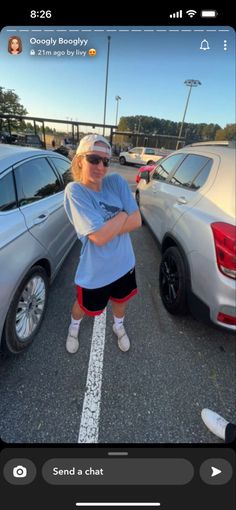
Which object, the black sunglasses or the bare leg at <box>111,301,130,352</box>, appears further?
the bare leg at <box>111,301,130,352</box>

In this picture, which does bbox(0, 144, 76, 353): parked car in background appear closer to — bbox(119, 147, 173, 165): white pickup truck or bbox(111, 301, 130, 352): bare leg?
bbox(111, 301, 130, 352): bare leg

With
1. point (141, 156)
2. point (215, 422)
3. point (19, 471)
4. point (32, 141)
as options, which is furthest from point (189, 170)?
point (141, 156)

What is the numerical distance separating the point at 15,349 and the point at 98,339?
0.71 metres

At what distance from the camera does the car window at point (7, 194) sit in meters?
1.78

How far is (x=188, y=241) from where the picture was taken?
82.2 inches

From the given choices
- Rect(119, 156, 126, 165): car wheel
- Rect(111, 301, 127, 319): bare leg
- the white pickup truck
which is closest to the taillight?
Rect(111, 301, 127, 319): bare leg

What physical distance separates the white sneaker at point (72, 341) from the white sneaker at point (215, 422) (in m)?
1.07

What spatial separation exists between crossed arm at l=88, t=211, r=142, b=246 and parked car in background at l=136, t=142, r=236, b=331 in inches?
23.3

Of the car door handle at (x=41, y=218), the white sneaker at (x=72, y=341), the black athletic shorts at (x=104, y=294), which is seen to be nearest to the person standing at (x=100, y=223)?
the black athletic shorts at (x=104, y=294)

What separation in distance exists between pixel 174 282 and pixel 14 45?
211cm

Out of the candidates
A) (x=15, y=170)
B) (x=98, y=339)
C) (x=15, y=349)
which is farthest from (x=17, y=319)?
(x=15, y=170)

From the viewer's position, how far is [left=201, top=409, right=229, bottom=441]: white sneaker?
5.01ft
